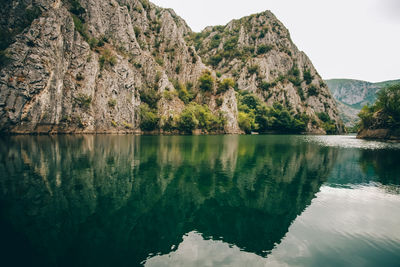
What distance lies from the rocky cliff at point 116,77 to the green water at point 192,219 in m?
47.0

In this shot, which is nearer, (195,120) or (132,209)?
(132,209)

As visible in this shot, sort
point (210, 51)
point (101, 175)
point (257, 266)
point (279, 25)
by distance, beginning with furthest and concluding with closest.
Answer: point (279, 25), point (210, 51), point (101, 175), point (257, 266)

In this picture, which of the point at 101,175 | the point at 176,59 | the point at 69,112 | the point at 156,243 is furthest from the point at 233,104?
the point at 156,243

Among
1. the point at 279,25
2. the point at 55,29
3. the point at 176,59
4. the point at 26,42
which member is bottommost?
the point at 26,42

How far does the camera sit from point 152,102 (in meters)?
85.8

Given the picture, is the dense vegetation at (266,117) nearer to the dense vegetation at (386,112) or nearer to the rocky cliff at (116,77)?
the rocky cliff at (116,77)

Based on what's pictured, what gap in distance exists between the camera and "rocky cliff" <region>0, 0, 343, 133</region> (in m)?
51.4

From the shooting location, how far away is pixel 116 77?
7500 centimetres

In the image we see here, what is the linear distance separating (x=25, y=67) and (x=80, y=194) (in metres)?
56.9

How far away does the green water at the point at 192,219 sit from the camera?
20.1ft

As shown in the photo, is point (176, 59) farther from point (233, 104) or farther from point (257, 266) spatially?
point (257, 266)

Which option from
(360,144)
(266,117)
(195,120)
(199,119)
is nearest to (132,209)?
(360,144)

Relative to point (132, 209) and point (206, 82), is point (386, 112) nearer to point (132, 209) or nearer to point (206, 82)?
point (206, 82)

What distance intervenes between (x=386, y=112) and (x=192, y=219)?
7723cm
